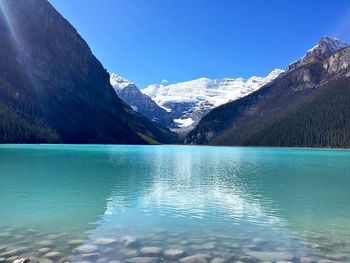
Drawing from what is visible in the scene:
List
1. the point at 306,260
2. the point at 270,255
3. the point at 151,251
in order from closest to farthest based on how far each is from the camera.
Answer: the point at 306,260, the point at 270,255, the point at 151,251

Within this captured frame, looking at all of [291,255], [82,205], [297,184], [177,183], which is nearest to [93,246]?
[291,255]

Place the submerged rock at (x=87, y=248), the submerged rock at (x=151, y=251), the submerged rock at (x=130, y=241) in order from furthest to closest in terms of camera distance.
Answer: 1. the submerged rock at (x=130, y=241)
2. the submerged rock at (x=87, y=248)
3. the submerged rock at (x=151, y=251)

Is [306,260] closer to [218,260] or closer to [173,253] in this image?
[218,260]

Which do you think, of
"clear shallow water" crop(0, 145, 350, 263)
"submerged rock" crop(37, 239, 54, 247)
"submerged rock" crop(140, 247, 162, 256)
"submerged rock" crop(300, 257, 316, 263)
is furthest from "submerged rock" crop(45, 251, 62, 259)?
"submerged rock" crop(300, 257, 316, 263)

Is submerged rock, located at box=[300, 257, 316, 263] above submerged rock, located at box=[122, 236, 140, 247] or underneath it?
above

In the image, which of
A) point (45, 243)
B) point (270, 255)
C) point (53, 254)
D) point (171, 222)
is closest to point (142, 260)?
point (53, 254)

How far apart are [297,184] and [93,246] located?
3808cm

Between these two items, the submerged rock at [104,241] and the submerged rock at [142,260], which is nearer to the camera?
the submerged rock at [142,260]

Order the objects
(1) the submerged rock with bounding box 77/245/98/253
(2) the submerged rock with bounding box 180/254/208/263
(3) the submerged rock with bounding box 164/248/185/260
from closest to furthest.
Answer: (2) the submerged rock with bounding box 180/254/208/263 → (3) the submerged rock with bounding box 164/248/185/260 → (1) the submerged rock with bounding box 77/245/98/253

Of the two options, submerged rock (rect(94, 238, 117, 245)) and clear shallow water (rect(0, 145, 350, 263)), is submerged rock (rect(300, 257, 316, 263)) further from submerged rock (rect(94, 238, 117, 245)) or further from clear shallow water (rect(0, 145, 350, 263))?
submerged rock (rect(94, 238, 117, 245))

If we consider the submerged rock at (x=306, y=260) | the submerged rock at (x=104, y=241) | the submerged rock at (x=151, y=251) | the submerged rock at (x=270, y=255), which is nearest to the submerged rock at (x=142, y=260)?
the submerged rock at (x=151, y=251)

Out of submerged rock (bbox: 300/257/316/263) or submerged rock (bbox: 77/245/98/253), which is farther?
submerged rock (bbox: 77/245/98/253)

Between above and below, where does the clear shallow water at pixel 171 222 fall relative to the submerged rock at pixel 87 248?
above

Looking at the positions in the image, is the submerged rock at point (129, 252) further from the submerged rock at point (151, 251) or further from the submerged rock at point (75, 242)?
the submerged rock at point (75, 242)
